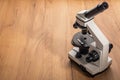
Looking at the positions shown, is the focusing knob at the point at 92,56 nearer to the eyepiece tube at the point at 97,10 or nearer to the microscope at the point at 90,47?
the microscope at the point at 90,47

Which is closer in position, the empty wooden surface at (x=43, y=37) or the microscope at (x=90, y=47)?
the microscope at (x=90, y=47)

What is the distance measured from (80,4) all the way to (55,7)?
179mm

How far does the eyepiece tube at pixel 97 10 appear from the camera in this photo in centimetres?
102

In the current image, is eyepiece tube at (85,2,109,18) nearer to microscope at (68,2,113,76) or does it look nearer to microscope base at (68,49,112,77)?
microscope at (68,2,113,76)

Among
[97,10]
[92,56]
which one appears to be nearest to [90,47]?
[92,56]

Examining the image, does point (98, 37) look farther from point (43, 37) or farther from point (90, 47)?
point (43, 37)

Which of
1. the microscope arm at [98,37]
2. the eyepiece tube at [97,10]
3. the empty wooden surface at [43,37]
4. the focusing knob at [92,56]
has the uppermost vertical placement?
the eyepiece tube at [97,10]

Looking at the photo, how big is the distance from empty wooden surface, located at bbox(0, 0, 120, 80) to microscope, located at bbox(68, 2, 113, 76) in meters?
0.06

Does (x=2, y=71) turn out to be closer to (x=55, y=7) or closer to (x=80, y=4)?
(x=55, y=7)

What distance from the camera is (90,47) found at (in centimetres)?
119

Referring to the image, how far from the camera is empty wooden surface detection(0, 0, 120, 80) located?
4.09ft

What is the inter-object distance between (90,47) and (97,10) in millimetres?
221

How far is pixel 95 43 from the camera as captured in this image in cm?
117

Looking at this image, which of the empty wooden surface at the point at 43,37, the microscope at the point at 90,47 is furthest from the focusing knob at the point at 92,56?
the empty wooden surface at the point at 43,37
